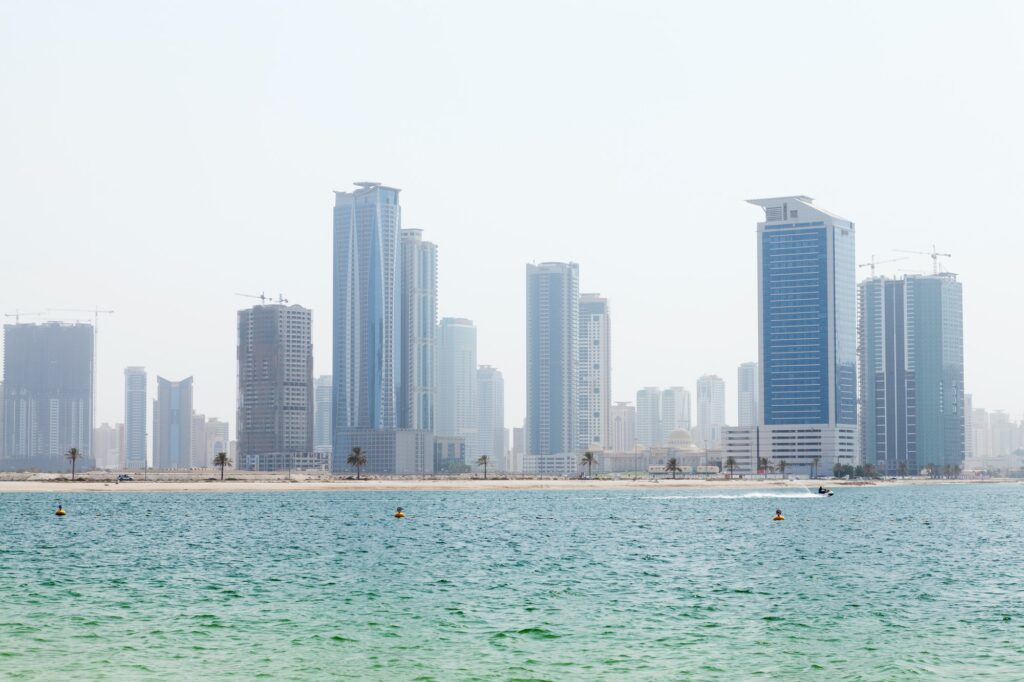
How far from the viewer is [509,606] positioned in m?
68.6

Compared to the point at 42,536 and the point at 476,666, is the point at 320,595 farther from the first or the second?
the point at 42,536

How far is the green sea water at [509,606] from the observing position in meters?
51.1

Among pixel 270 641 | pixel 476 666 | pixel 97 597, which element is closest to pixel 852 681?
pixel 476 666

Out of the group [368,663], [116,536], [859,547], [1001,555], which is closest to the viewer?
[368,663]

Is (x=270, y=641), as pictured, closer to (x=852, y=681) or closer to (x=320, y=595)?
(x=320, y=595)

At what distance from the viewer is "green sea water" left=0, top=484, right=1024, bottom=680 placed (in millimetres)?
51094

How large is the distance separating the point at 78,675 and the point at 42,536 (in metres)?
82.2

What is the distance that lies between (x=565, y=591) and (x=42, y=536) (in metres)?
69.1

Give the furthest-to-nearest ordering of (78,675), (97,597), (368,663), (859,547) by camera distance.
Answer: (859,547) → (97,597) → (368,663) → (78,675)

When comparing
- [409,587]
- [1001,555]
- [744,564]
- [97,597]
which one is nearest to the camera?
[97,597]

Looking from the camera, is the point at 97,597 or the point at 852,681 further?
the point at 97,597

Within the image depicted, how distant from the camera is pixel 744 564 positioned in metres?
94.2

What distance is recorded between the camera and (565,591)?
247ft

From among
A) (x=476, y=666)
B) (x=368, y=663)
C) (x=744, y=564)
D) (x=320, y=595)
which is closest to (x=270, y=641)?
(x=368, y=663)
